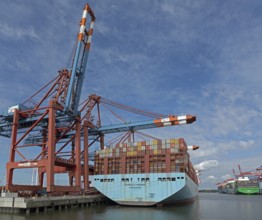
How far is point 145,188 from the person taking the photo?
36812mm

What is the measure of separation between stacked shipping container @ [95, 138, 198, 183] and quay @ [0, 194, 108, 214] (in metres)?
6.13

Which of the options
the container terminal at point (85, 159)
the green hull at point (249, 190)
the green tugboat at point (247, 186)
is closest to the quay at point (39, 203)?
the container terminal at point (85, 159)

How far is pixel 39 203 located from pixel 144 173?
14.0 meters

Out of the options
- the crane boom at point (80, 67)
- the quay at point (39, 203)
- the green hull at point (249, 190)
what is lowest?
the green hull at point (249, 190)

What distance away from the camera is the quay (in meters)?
29.0

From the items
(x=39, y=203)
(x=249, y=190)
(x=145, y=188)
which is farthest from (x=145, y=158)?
(x=249, y=190)

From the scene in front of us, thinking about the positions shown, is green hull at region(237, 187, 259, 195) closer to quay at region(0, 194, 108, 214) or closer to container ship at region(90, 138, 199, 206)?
container ship at region(90, 138, 199, 206)

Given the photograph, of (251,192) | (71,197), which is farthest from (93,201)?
(251,192)

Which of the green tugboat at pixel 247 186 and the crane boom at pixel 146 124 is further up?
the crane boom at pixel 146 124

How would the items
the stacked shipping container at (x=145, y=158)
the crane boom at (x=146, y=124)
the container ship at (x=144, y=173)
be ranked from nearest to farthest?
the container ship at (x=144, y=173) < the stacked shipping container at (x=145, y=158) < the crane boom at (x=146, y=124)

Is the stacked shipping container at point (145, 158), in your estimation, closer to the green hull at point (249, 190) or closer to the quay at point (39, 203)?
the quay at point (39, 203)

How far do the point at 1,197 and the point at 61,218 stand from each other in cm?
881

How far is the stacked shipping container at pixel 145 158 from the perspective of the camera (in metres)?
38.1

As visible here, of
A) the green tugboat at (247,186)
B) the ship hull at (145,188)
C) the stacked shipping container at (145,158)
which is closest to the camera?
the ship hull at (145,188)
